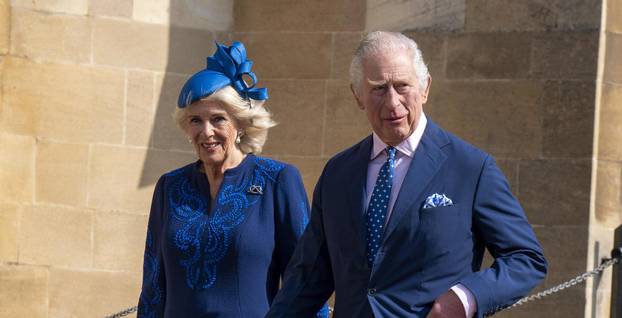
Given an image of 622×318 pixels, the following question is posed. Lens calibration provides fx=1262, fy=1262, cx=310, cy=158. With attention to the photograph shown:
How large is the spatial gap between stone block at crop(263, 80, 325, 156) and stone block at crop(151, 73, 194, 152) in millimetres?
553

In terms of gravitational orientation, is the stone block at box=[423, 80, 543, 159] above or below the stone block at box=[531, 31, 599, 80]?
below

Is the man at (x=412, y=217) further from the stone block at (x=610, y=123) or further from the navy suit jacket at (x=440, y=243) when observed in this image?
the stone block at (x=610, y=123)

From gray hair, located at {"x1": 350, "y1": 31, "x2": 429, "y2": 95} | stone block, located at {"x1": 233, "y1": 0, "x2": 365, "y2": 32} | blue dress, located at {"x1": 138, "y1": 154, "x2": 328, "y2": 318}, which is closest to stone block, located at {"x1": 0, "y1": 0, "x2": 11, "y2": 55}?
stone block, located at {"x1": 233, "y1": 0, "x2": 365, "y2": 32}

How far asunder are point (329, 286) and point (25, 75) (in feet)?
12.8

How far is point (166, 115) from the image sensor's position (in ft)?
24.9

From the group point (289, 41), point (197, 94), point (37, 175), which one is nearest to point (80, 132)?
point (37, 175)

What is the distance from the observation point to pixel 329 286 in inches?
154

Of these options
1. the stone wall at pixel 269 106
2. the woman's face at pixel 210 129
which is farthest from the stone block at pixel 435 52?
the woman's face at pixel 210 129

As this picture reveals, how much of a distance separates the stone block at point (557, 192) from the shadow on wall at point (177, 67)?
2.08 metres

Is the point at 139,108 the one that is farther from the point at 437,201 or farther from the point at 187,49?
the point at 437,201

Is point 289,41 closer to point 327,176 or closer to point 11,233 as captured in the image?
point 11,233

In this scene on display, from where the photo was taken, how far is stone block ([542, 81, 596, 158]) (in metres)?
6.80

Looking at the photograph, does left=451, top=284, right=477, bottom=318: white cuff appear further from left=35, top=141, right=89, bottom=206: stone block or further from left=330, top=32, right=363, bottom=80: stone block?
left=35, top=141, right=89, bottom=206: stone block

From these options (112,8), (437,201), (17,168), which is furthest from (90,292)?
(437,201)
